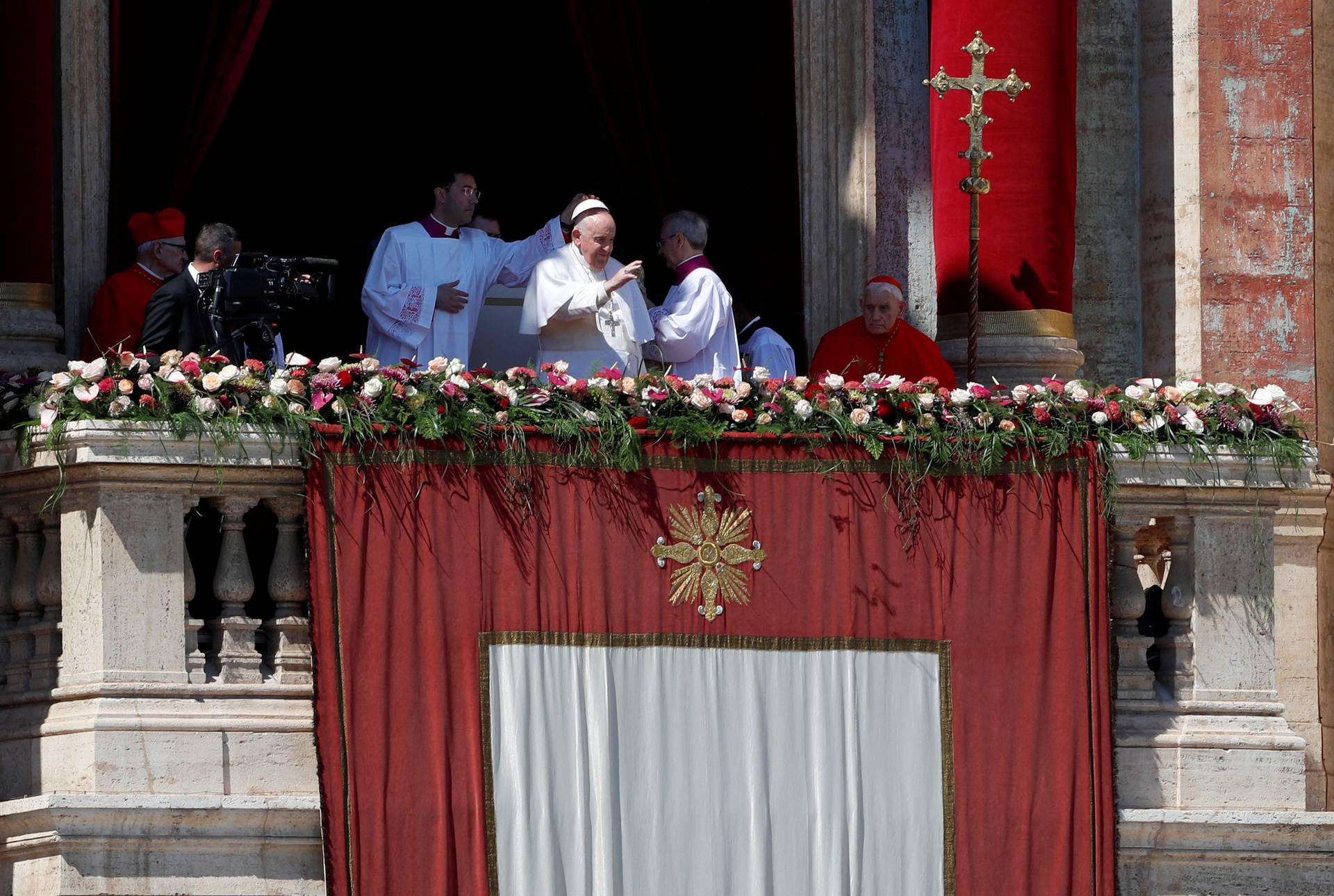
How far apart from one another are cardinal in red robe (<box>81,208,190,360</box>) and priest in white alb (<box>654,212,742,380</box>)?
2195 mm

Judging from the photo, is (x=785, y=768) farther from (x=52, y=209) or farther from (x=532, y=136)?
(x=532, y=136)

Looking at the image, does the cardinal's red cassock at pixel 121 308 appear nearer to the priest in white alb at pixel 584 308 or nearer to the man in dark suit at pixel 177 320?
the man in dark suit at pixel 177 320

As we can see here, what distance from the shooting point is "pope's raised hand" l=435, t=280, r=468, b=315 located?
40.8 ft

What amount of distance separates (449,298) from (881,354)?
6.79 ft

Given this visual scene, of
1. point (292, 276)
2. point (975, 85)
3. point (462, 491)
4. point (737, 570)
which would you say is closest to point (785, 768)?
point (737, 570)

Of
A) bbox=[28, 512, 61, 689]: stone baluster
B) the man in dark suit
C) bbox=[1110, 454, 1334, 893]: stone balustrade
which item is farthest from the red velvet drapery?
bbox=[1110, 454, 1334, 893]: stone balustrade

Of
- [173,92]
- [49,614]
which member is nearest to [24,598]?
[49,614]

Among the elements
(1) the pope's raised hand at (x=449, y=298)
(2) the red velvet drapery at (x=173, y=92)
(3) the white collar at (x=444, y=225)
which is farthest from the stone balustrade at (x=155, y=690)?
(2) the red velvet drapery at (x=173, y=92)

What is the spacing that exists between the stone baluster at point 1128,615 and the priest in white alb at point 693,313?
79.2 inches

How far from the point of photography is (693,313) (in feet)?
41.1

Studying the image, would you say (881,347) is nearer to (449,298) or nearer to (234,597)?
(449,298)

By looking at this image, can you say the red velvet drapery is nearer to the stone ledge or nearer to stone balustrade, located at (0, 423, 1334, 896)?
stone balustrade, located at (0, 423, 1334, 896)

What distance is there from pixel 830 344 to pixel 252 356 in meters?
2.81

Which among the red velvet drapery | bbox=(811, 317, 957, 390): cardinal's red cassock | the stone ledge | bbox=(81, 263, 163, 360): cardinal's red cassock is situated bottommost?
the stone ledge
